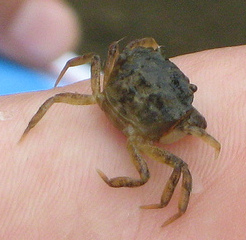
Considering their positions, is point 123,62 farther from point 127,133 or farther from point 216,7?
point 216,7

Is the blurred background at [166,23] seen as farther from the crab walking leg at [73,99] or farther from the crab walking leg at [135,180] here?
the crab walking leg at [135,180]

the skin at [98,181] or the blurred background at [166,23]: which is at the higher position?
the skin at [98,181]

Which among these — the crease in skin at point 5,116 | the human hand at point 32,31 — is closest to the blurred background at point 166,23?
the human hand at point 32,31

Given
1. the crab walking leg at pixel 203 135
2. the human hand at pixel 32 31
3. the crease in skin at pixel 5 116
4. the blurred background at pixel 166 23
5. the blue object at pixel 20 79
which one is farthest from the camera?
the blurred background at pixel 166 23

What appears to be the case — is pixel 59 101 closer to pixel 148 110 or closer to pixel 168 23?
pixel 148 110

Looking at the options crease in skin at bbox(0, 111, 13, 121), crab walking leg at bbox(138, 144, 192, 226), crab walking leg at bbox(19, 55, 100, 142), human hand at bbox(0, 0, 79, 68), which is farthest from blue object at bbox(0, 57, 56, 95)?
crab walking leg at bbox(138, 144, 192, 226)

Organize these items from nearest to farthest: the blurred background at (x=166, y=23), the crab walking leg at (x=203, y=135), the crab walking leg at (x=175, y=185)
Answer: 1. the crab walking leg at (x=175, y=185)
2. the crab walking leg at (x=203, y=135)
3. the blurred background at (x=166, y=23)
